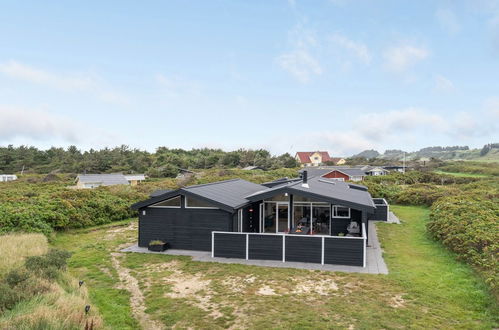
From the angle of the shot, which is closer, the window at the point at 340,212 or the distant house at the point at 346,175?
the window at the point at 340,212

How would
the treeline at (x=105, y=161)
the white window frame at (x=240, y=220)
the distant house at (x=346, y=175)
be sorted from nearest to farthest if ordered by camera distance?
the white window frame at (x=240, y=220) → the distant house at (x=346, y=175) → the treeline at (x=105, y=161)

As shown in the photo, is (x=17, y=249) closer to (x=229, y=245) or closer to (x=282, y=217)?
(x=229, y=245)

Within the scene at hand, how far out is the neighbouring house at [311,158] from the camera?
10519 cm

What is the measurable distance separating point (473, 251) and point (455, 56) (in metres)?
19.8

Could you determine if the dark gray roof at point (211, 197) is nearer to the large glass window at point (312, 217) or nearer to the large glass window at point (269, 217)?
the large glass window at point (269, 217)

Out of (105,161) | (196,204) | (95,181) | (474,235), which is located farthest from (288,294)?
(105,161)

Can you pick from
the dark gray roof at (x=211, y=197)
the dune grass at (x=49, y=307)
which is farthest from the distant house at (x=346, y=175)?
the dune grass at (x=49, y=307)

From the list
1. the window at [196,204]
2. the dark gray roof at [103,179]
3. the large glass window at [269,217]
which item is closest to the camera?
the window at [196,204]

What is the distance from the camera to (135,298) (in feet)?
27.3

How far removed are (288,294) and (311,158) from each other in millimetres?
100187

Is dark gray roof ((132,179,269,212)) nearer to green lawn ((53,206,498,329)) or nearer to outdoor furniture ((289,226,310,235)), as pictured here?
green lawn ((53,206,498,329))

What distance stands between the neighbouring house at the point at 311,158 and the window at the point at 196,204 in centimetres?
9248

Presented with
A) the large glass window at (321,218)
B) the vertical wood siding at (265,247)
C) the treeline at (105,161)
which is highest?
the treeline at (105,161)

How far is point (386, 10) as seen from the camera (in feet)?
69.2
